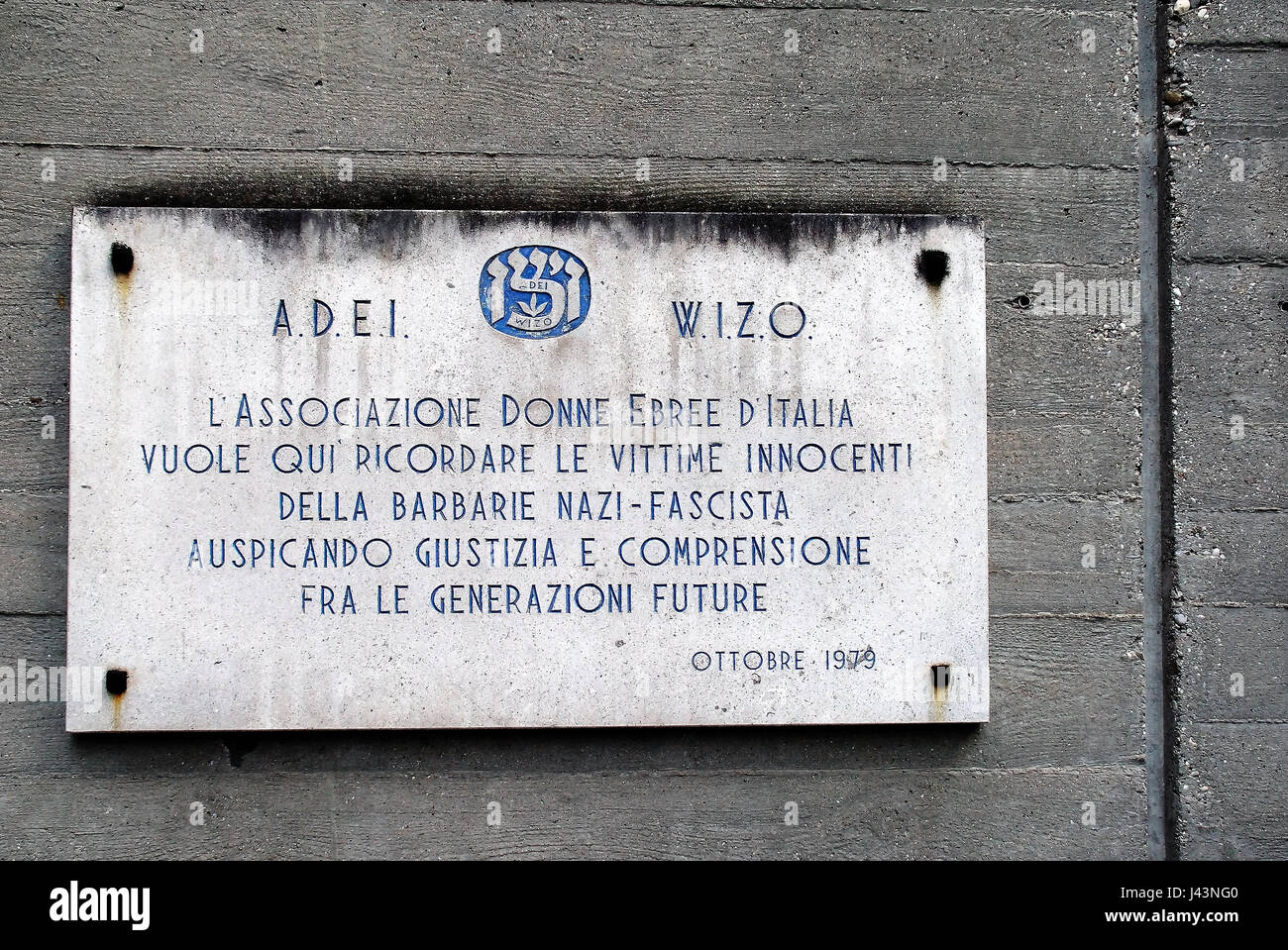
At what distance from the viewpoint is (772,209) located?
3.12 m

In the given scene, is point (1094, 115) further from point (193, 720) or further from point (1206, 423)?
point (193, 720)

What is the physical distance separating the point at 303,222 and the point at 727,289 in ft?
3.66

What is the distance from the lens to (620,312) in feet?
9.87

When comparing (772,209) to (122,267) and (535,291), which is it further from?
(122,267)

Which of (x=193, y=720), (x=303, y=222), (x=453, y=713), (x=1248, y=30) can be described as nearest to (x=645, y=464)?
(x=453, y=713)

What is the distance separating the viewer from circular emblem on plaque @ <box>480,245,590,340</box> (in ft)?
9.82

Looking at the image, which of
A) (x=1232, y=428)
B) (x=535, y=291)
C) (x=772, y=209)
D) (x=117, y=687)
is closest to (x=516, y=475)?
(x=535, y=291)

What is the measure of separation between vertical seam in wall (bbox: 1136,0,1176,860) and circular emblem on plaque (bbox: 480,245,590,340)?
155 centimetres

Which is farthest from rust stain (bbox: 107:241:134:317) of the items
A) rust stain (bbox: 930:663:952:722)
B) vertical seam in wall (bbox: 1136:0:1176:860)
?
vertical seam in wall (bbox: 1136:0:1176:860)

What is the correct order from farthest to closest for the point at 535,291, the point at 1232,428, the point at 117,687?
the point at 1232,428 < the point at 535,291 < the point at 117,687

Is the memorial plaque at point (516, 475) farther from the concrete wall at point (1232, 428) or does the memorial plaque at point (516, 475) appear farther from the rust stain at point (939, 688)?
the concrete wall at point (1232, 428)

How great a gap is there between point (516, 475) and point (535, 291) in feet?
1.57

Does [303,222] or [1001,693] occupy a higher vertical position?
[303,222]
